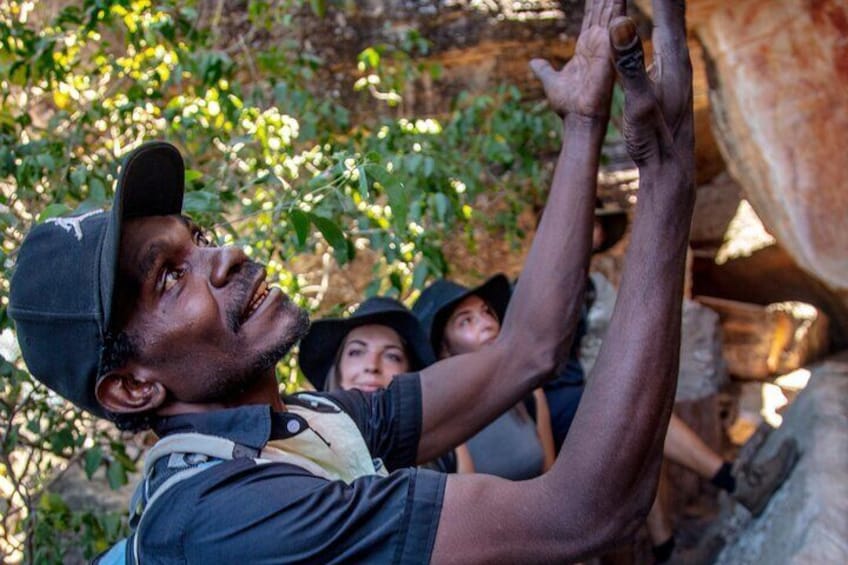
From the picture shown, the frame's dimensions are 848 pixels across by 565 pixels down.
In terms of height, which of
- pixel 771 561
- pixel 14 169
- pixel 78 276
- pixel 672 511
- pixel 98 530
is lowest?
pixel 672 511

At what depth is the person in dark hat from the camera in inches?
132

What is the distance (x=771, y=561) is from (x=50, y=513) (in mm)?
2154

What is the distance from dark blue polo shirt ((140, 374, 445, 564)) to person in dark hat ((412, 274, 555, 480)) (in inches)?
78.3

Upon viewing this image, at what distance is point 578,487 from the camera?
133cm

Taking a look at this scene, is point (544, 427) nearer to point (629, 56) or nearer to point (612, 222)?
point (612, 222)

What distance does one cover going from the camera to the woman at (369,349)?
3098 millimetres

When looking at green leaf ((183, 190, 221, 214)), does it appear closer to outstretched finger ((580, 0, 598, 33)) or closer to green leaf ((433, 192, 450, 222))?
outstretched finger ((580, 0, 598, 33))

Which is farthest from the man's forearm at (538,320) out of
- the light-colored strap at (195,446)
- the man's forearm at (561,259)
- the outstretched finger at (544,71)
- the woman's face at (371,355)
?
the woman's face at (371,355)

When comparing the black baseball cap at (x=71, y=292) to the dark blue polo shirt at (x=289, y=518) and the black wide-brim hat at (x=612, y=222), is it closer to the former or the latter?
Result: the dark blue polo shirt at (x=289, y=518)

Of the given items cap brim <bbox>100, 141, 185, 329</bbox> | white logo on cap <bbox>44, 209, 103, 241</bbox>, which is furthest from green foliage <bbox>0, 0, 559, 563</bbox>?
white logo on cap <bbox>44, 209, 103, 241</bbox>

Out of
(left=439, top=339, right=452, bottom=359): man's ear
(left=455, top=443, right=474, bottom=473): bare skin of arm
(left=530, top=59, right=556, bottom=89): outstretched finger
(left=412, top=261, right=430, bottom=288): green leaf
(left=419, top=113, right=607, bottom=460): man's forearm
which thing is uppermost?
(left=530, top=59, right=556, bottom=89): outstretched finger

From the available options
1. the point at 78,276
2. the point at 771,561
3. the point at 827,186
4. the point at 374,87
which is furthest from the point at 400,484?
the point at 374,87

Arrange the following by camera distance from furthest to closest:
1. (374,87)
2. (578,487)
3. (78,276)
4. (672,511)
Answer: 1. (672,511)
2. (374,87)
3. (78,276)
4. (578,487)

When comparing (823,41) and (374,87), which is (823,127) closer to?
(823,41)
